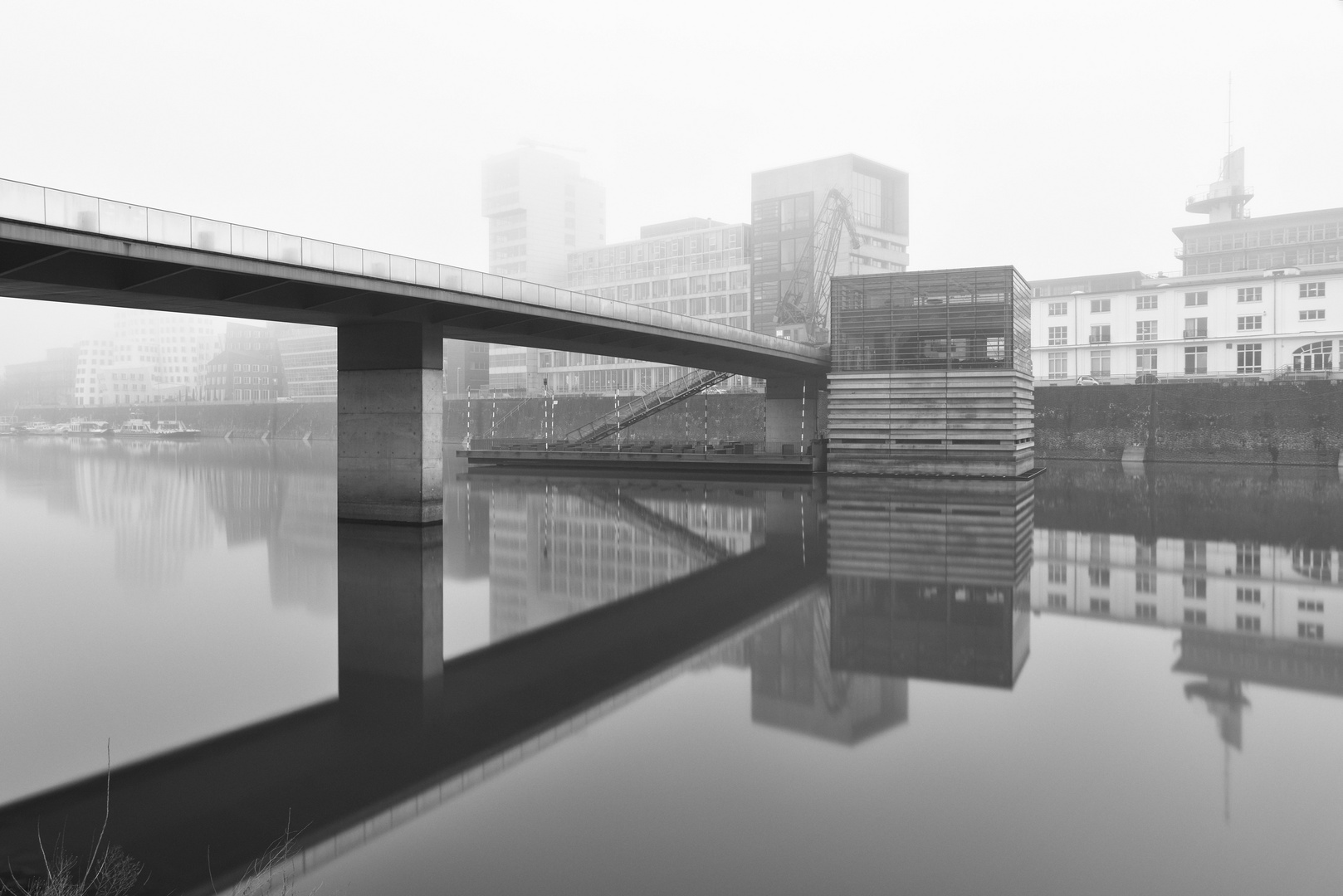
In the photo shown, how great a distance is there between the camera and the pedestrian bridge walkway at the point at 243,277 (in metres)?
17.1

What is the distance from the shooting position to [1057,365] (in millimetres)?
82750

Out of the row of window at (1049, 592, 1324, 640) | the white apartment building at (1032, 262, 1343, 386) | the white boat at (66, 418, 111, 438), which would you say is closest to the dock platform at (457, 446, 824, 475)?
the row of window at (1049, 592, 1324, 640)

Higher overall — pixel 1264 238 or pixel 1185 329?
pixel 1264 238

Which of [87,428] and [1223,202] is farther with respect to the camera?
[87,428]

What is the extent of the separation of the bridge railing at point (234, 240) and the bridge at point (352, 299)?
28mm

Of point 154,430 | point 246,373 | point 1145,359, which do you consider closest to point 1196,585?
point 1145,359

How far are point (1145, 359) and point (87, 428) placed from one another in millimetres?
157857

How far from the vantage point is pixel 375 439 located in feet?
91.9

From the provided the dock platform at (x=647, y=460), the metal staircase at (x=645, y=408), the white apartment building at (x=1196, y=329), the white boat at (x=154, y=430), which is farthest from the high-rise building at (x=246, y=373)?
the white apartment building at (x=1196, y=329)

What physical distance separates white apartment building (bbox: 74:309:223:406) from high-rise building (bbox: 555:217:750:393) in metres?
95.8

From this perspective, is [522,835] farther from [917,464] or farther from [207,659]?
[917,464]

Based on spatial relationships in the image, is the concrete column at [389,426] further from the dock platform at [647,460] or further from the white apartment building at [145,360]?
the white apartment building at [145,360]

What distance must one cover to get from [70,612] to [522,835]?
1290 cm

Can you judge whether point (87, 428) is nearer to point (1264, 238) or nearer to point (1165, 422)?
point (1165, 422)
